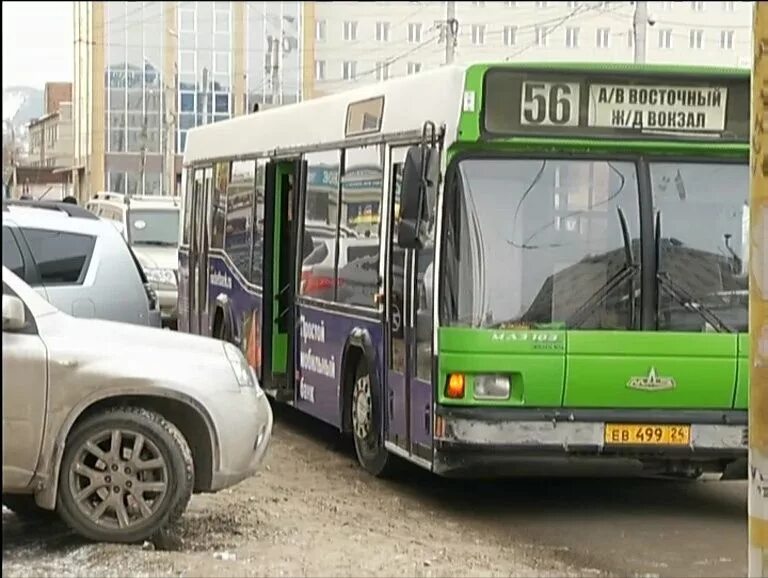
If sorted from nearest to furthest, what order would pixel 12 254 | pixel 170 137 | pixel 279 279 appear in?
pixel 12 254 → pixel 279 279 → pixel 170 137

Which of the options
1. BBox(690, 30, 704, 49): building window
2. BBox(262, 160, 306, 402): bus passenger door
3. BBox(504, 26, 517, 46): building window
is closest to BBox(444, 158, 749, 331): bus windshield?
BBox(262, 160, 306, 402): bus passenger door

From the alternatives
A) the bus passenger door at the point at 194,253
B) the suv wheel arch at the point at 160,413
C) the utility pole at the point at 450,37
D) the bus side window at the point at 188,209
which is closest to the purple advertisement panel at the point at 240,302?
the bus passenger door at the point at 194,253

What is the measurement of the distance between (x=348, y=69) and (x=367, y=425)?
2473cm

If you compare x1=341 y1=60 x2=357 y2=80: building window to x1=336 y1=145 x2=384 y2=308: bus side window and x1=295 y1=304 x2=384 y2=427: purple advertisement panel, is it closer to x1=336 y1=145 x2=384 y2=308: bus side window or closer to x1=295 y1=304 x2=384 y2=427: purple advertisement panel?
x1=295 y1=304 x2=384 y2=427: purple advertisement panel

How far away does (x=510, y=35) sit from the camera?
1367 inches

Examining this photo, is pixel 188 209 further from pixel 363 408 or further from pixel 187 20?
pixel 187 20

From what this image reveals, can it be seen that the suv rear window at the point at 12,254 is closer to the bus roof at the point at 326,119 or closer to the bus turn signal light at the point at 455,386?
the bus roof at the point at 326,119

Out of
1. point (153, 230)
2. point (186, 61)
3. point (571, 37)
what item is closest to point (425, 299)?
point (153, 230)

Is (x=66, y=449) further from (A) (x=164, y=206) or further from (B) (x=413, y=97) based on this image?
(A) (x=164, y=206)

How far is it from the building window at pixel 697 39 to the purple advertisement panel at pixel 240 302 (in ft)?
75.9

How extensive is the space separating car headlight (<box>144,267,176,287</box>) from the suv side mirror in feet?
47.8

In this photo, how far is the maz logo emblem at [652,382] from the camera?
8922mm

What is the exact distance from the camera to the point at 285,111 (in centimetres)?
1312

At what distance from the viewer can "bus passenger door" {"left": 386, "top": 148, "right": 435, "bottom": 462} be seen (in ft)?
29.9
